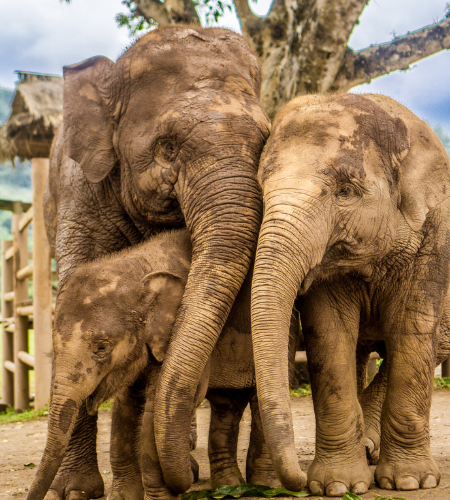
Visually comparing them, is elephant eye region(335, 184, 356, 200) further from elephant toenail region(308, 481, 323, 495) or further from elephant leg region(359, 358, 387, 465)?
elephant leg region(359, 358, 387, 465)

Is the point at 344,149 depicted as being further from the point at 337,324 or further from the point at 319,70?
the point at 319,70

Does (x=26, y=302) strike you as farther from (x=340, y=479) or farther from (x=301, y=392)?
(x=340, y=479)

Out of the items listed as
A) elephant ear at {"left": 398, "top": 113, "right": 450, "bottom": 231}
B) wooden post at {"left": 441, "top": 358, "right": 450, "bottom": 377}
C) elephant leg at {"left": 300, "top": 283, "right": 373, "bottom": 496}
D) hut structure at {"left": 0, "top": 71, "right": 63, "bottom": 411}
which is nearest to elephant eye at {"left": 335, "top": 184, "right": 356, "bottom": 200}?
elephant ear at {"left": 398, "top": 113, "right": 450, "bottom": 231}

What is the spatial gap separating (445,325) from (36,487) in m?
2.86

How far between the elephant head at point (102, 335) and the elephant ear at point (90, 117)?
98cm

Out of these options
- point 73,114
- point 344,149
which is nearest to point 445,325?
point 344,149

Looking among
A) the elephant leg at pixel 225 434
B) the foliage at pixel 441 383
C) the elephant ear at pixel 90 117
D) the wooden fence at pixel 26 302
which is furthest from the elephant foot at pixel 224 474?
the foliage at pixel 441 383

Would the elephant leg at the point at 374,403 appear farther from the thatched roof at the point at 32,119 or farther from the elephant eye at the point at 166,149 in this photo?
the thatched roof at the point at 32,119

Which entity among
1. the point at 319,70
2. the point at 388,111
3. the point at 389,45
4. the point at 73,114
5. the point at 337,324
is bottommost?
the point at 337,324

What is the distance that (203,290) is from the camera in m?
3.36

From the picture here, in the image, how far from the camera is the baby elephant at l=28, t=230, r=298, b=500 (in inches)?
127

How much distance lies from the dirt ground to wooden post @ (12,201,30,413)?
2.29m

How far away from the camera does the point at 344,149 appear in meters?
3.42

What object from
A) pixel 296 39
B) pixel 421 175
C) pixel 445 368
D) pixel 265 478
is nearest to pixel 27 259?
pixel 296 39
